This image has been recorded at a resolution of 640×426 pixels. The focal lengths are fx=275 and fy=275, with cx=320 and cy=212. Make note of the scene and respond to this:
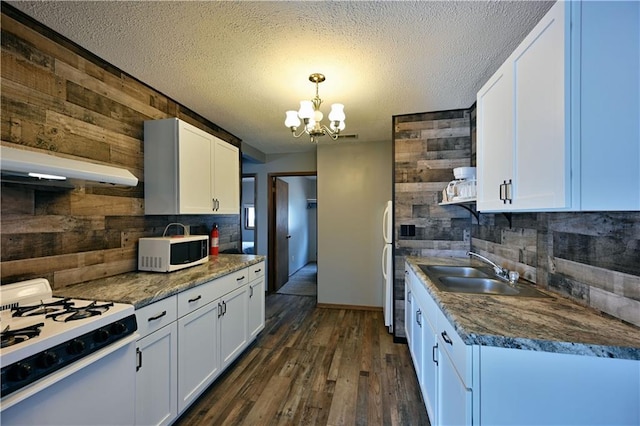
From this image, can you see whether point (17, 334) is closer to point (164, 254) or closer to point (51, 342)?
point (51, 342)

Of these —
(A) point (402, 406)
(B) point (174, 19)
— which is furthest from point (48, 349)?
(A) point (402, 406)

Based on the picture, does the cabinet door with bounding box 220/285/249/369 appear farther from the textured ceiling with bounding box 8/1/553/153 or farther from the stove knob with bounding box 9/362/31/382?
the textured ceiling with bounding box 8/1/553/153

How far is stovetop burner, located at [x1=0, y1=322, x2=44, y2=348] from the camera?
949 millimetres

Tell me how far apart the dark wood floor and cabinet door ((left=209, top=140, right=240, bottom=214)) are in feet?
4.89

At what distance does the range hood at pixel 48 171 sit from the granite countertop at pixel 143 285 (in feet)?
2.00

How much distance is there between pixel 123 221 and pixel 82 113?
757mm

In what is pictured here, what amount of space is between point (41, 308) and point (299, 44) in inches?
76.7

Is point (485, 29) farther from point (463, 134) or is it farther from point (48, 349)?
point (48, 349)

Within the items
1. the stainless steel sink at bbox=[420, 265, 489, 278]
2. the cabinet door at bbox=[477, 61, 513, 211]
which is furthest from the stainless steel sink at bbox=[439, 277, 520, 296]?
the cabinet door at bbox=[477, 61, 513, 211]

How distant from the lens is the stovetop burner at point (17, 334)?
3.11 ft

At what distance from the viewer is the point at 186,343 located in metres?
1.81

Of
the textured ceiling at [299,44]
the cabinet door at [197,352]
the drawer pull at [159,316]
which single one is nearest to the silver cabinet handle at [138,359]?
the drawer pull at [159,316]

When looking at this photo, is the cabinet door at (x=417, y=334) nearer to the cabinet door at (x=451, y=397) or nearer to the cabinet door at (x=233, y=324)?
the cabinet door at (x=451, y=397)

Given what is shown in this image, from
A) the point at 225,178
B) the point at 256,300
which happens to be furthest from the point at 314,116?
the point at 256,300
